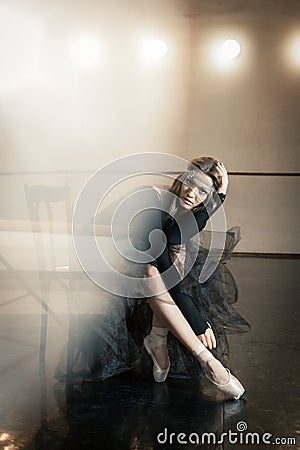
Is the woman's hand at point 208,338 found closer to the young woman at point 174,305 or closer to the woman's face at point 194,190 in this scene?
the young woman at point 174,305

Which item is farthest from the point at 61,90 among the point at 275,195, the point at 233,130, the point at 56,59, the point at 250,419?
the point at 250,419

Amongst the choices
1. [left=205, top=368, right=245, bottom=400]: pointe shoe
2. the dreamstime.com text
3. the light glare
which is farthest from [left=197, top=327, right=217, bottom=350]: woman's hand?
the light glare

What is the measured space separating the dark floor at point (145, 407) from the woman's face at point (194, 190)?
2.06ft

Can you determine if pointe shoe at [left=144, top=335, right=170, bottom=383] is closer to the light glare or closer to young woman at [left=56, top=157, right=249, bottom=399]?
young woman at [left=56, top=157, right=249, bottom=399]

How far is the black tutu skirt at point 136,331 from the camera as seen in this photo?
2.46 metres

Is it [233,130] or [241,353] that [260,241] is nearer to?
[233,130]

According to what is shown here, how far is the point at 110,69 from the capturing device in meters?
6.36

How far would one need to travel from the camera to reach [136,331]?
8.27 feet

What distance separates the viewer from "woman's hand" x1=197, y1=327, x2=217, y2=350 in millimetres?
2316

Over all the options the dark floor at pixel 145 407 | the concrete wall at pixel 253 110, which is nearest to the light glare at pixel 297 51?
the concrete wall at pixel 253 110

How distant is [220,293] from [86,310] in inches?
19.3

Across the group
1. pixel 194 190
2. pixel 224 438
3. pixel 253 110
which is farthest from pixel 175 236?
pixel 253 110

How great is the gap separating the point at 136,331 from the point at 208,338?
12.2 inches

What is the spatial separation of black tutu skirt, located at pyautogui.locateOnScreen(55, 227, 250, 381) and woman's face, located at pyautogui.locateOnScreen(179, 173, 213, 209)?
0.70 feet
